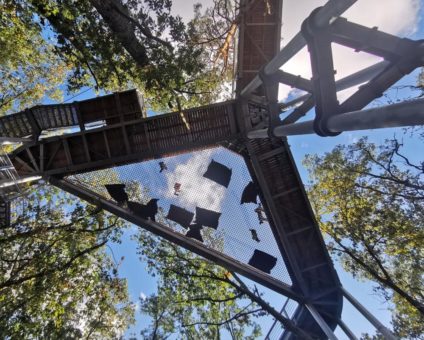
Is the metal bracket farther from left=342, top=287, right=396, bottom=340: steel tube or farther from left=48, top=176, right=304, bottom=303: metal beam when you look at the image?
left=342, top=287, right=396, bottom=340: steel tube

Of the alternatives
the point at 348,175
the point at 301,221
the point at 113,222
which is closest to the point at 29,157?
the point at 113,222

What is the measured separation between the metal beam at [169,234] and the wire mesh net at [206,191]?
0.33m

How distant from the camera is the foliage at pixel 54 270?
452 inches

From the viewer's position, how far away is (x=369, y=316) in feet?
30.6

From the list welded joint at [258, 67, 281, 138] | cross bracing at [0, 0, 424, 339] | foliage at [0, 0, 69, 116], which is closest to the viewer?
welded joint at [258, 67, 281, 138]

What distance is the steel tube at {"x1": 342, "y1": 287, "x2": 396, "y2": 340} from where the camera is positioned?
26.6 feet

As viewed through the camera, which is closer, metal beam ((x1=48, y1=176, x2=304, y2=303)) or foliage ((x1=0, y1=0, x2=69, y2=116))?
metal beam ((x1=48, y1=176, x2=304, y2=303))

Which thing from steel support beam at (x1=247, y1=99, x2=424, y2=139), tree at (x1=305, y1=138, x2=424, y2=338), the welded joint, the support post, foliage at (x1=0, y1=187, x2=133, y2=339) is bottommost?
foliage at (x1=0, y1=187, x2=133, y2=339)

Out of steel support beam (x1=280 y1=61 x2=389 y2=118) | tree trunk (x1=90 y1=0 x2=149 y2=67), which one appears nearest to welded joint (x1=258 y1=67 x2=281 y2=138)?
steel support beam (x1=280 y1=61 x2=389 y2=118)

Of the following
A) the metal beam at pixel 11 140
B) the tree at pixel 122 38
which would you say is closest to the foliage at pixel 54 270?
the metal beam at pixel 11 140

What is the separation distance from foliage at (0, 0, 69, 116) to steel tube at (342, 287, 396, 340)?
1868 cm

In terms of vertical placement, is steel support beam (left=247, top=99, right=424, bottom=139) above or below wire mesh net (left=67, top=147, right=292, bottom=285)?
below

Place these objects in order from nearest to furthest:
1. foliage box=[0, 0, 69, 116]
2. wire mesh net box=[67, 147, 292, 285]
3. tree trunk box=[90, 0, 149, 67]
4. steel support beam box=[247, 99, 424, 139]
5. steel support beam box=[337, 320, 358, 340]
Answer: steel support beam box=[247, 99, 424, 139] < tree trunk box=[90, 0, 149, 67] < steel support beam box=[337, 320, 358, 340] < wire mesh net box=[67, 147, 292, 285] < foliage box=[0, 0, 69, 116]

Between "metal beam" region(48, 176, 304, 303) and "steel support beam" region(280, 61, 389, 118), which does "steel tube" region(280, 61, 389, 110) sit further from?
"metal beam" region(48, 176, 304, 303)
